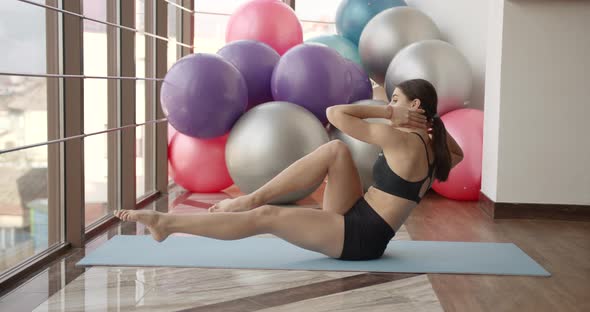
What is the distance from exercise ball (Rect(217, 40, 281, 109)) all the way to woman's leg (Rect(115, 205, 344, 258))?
7.09 ft

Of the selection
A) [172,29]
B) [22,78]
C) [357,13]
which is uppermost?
[357,13]

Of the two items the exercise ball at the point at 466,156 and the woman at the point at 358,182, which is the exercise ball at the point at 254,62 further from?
the woman at the point at 358,182

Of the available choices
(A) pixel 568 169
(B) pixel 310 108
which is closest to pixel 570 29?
(A) pixel 568 169

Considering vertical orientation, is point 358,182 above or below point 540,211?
above

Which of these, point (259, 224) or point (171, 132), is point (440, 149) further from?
point (171, 132)

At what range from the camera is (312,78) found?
472 cm

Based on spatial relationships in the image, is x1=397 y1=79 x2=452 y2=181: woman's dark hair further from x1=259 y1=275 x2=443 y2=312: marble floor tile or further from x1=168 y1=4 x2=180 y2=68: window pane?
x1=168 y1=4 x2=180 y2=68: window pane

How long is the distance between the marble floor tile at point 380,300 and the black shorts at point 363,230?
0.24 metres

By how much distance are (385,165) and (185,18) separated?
3474 mm

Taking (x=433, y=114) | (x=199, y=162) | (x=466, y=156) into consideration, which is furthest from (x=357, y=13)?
(x=433, y=114)

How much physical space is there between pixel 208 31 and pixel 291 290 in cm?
421

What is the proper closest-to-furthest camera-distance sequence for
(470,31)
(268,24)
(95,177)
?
(95,177), (268,24), (470,31)

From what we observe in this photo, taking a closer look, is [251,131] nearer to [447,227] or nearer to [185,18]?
[447,227]

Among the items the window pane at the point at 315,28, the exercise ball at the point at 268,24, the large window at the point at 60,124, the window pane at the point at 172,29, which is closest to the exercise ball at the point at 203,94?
the large window at the point at 60,124
